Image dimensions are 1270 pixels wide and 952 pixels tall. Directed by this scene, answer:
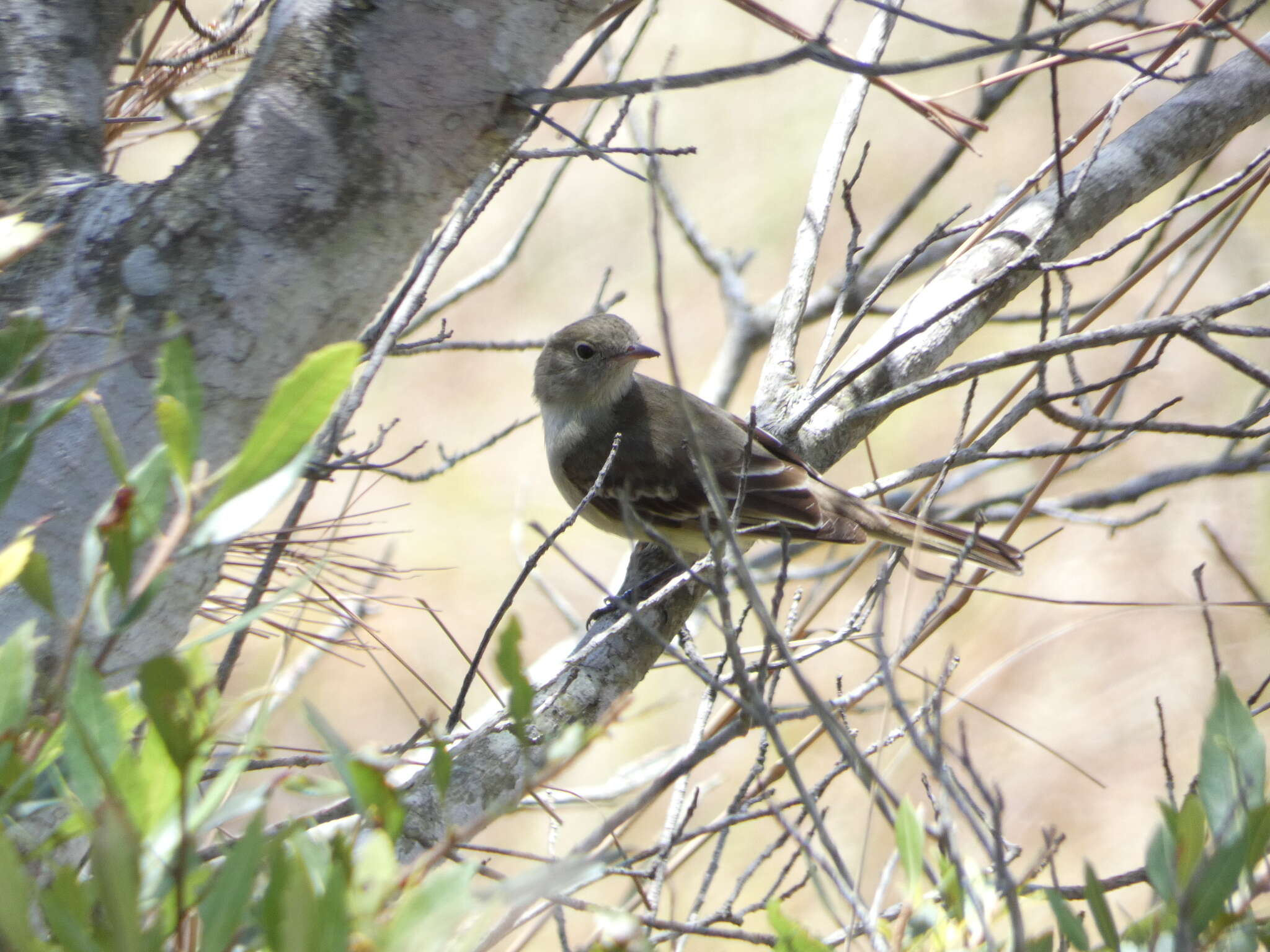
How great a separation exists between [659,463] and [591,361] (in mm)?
605

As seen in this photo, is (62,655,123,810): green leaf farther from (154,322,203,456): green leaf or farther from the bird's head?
the bird's head

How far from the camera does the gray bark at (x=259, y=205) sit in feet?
5.54

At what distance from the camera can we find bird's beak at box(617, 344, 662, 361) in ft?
15.5

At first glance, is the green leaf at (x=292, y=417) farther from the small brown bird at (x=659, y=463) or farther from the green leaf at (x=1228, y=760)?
the small brown bird at (x=659, y=463)

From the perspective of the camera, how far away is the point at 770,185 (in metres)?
10.7

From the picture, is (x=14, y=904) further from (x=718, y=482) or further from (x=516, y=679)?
(x=718, y=482)

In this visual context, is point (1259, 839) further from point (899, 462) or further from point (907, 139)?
point (907, 139)

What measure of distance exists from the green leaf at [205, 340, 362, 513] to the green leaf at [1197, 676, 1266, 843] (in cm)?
117

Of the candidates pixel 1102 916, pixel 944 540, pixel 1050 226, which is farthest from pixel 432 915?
pixel 944 540

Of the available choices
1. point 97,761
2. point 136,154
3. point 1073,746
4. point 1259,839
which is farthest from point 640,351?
point 136,154

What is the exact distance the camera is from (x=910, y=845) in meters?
1.38

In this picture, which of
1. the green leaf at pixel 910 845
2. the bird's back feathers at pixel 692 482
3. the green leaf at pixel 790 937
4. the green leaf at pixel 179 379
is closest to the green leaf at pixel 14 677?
the green leaf at pixel 179 379

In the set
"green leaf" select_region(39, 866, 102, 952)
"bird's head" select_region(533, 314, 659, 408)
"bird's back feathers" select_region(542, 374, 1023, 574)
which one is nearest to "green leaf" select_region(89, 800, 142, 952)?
"green leaf" select_region(39, 866, 102, 952)

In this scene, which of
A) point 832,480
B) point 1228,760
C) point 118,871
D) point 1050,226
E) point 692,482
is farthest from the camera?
point 832,480
